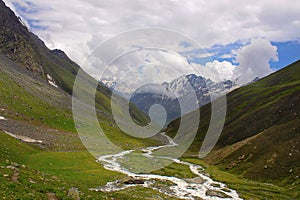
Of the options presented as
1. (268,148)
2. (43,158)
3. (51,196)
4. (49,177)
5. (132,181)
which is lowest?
(43,158)

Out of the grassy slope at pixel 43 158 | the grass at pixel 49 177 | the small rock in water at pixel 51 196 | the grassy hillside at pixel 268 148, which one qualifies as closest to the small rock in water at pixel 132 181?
the grass at pixel 49 177

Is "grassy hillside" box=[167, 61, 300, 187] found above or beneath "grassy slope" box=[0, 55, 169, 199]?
above

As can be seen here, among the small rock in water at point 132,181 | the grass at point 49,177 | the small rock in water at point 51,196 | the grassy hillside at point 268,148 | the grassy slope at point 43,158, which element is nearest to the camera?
the small rock in water at point 51,196

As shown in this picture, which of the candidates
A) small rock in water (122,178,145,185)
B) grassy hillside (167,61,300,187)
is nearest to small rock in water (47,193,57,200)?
small rock in water (122,178,145,185)

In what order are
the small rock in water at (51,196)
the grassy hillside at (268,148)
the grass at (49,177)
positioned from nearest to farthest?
the small rock in water at (51,196) → the grass at (49,177) → the grassy hillside at (268,148)

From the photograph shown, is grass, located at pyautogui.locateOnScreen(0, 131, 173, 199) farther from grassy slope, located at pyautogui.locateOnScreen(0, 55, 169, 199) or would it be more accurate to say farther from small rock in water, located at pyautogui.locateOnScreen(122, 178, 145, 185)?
small rock in water, located at pyautogui.locateOnScreen(122, 178, 145, 185)

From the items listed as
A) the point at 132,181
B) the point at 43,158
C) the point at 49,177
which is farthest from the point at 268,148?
the point at 49,177

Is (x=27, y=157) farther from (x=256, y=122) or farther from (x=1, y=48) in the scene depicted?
(x=1, y=48)

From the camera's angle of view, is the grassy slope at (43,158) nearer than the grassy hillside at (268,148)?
Yes

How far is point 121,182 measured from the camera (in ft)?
160

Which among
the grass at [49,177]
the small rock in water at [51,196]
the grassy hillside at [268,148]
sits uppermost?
the grassy hillside at [268,148]

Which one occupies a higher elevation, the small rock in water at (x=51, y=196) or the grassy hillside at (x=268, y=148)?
the grassy hillside at (x=268, y=148)

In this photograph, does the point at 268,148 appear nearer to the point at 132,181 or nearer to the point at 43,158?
the point at 132,181

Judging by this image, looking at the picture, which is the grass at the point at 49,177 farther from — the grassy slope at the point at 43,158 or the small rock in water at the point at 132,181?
the small rock in water at the point at 132,181
